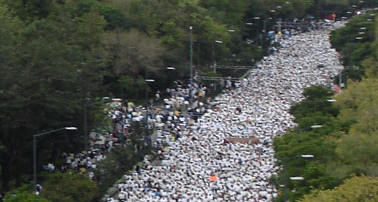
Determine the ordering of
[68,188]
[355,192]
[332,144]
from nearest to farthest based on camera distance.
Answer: [355,192] → [68,188] → [332,144]

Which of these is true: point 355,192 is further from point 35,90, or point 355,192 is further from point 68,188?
point 35,90

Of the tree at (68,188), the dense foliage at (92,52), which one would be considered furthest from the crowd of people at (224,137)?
the dense foliage at (92,52)

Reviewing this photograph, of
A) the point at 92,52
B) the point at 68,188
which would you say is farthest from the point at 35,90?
the point at 92,52

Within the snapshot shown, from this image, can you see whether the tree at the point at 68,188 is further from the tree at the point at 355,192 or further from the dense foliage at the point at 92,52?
the tree at the point at 355,192

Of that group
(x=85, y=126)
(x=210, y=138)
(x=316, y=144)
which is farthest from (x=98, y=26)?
(x=316, y=144)

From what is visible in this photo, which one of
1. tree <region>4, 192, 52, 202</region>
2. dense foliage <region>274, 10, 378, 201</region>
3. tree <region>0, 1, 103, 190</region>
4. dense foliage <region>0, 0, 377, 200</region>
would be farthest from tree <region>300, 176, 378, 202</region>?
dense foliage <region>0, 0, 377, 200</region>

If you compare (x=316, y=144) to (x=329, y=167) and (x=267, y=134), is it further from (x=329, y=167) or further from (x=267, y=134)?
(x=267, y=134)
